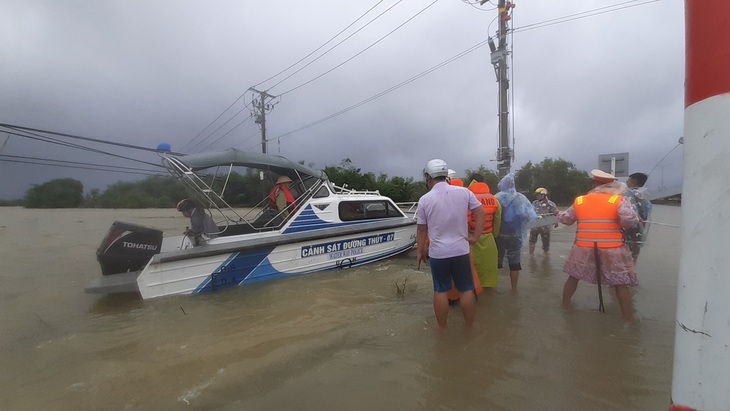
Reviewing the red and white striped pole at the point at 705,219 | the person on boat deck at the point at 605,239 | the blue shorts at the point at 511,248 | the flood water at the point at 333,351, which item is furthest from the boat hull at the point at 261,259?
the red and white striped pole at the point at 705,219

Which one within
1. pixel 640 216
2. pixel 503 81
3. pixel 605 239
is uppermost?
pixel 503 81

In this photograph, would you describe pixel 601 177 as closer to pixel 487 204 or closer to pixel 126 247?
pixel 487 204

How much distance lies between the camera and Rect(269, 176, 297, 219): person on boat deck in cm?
674

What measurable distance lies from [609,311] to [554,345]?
1.42m

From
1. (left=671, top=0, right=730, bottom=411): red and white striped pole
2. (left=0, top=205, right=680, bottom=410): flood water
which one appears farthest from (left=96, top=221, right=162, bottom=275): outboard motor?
(left=671, top=0, right=730, bottom=411): red and white striped pole

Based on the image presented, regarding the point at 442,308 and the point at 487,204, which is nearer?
the point at 442,308

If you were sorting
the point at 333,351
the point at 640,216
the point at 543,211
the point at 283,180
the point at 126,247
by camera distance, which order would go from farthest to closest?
the point at 543,211 → the point at 283,180 → the point at 126,247 → the point at 640,216 → the point at 333,351

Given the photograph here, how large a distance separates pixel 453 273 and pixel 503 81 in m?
9.27

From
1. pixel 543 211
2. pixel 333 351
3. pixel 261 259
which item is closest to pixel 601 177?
pixel 333 351

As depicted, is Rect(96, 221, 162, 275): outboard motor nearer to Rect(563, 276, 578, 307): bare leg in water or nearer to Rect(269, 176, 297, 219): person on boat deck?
Rect(269, 176, 297, 219): person on boat deck

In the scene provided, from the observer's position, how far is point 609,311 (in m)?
4.19

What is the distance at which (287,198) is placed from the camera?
22.4 ft

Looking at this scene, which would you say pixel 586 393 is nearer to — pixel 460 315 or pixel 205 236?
pixel 460 315

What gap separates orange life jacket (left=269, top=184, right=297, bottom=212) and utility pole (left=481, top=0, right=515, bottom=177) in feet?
22.2
